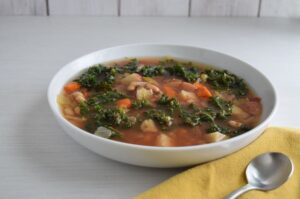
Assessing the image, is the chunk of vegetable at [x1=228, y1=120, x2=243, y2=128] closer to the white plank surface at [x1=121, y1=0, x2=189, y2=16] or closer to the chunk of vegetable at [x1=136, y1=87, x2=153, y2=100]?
the chunk of vegetable at [x1=136, y1=87, x2=153, y2=100]

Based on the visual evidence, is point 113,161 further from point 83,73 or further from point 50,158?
point 83,73

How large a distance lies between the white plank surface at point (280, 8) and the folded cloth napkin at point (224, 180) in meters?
1.39

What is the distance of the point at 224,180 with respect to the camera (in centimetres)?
116

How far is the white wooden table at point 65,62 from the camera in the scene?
3.91 ft

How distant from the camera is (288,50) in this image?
2.12 m

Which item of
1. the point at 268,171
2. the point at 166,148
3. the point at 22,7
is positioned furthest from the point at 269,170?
the point at 22,7

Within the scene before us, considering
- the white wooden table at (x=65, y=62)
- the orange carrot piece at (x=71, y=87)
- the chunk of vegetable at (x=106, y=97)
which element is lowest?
the white wooden table at (x=65, y=62)

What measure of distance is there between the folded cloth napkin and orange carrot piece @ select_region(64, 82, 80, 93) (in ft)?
1.82

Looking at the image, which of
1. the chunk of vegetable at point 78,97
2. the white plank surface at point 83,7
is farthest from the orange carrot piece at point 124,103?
the white plank surface at point 83,7

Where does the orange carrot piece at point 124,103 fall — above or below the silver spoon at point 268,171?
above

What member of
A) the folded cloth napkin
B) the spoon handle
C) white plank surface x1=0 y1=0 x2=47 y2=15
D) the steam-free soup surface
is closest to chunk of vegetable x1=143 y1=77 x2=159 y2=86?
the steam-free soup surface

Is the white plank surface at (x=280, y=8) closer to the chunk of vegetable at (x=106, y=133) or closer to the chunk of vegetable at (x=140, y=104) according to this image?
the chunk of vegetable at (x=140, y=104)

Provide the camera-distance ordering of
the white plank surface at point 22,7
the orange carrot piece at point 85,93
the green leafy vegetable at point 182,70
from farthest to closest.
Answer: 1. the white plank surface at point 22,7
2. the green leafy vegetable at point 182,70
3. the orange carrot piece at point 85,93

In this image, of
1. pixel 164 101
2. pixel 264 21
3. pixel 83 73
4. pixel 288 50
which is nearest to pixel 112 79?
pixel 83 73
